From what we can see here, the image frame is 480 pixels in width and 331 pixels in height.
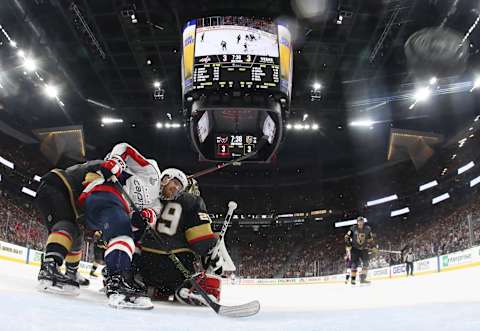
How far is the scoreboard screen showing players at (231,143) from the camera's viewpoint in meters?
8.48

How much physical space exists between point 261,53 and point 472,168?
10861 millimetres

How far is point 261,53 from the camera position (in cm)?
696

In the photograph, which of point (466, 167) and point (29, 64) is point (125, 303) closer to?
point (29, 64)

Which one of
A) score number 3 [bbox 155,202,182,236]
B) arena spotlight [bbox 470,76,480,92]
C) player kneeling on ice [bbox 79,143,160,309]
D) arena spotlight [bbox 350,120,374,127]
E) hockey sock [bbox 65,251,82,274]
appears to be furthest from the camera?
arena spotlight [bbox 350,120,374,127]

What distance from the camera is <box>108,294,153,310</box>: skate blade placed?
208 cm

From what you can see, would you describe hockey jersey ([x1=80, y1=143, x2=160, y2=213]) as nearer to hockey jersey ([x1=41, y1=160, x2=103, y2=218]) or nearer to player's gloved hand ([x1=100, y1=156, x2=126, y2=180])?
player's gloved hand ([x1=100, y1=156, x2=126, y2=180])

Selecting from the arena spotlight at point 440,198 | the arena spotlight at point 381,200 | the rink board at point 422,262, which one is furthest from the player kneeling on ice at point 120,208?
the arena spotlight at point 381,200

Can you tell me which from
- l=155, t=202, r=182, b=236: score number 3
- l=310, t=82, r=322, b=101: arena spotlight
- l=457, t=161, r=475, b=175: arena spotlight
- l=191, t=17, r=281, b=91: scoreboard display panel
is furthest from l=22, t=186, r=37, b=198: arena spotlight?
l=457, t=161, r=475, b=175: arena spotlight

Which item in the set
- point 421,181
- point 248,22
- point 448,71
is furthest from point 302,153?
point 248,22

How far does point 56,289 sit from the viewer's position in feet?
8.51

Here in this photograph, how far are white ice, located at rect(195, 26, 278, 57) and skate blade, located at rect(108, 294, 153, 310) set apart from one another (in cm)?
532

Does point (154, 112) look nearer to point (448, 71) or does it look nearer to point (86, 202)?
point (448, 71)

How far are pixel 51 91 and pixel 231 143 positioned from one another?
8370 millimetres

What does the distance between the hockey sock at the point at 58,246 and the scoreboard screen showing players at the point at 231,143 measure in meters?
5.69
